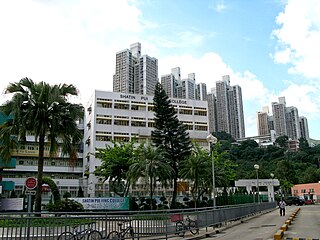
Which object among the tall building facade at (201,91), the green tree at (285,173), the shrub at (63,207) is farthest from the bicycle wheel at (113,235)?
the tall building facade at (201,91)

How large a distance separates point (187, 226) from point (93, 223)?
566cm

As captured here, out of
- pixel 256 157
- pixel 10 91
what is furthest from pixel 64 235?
pixel 256 157

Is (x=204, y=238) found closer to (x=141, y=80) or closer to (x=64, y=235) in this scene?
(x=64, y=235)

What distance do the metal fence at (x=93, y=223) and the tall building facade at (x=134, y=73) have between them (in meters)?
72.8

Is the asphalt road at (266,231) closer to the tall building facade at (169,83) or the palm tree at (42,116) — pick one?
the palm tree at (42,116)

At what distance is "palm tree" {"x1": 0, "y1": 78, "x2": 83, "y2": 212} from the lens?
62.6 feet

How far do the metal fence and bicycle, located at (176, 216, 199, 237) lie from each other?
0.33 feet

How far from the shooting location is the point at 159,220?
13.0 metres

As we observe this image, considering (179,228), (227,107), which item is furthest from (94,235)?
(227,107)

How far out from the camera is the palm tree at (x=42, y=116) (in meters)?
19.1

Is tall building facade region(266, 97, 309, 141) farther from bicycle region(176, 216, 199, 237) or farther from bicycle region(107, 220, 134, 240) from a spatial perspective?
bicycle region(107, 220, 134, 240)

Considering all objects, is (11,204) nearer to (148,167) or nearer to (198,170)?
(148,167)

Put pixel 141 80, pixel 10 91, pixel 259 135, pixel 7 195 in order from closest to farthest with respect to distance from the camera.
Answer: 1. pixel 10 91
2. pixel 7 195
3. pixel 141 80
4. pixel 259 135

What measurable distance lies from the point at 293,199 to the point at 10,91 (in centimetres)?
5372
